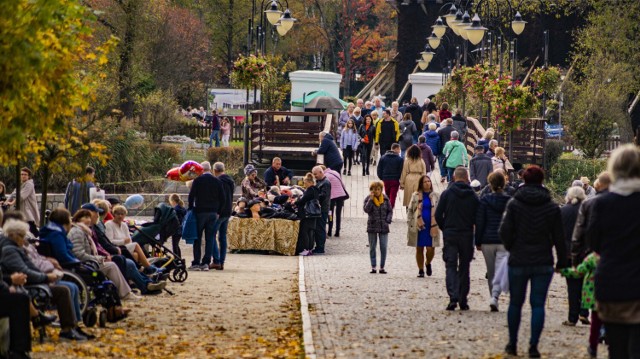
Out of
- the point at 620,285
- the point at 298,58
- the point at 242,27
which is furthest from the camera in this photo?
the point at 298,58

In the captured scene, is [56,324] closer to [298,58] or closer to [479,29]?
[479,29]

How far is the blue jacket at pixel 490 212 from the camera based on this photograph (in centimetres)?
1493

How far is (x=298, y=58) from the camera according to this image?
8681 centimetres

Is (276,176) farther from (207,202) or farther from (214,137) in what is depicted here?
(214,137)

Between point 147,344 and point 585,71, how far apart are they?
38957 millimetres

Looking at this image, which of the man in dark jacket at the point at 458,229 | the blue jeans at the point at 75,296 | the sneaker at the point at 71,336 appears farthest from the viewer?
the man in dark jacket at the point at 458,229

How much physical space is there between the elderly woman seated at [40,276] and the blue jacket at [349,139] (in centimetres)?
2106

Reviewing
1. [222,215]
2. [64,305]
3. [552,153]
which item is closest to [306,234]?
[222,215]

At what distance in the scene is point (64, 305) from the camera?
12.9 metres

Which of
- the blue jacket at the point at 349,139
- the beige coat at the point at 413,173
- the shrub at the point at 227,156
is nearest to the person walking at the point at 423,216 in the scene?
the beige coat at the point at 413,173

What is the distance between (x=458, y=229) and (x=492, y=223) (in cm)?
41

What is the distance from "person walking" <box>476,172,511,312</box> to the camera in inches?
587

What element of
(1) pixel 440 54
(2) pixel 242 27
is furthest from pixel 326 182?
(2) pixel 242 27

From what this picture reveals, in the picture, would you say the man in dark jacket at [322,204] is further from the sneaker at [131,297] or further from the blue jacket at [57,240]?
the blue jacket at [57,240]
